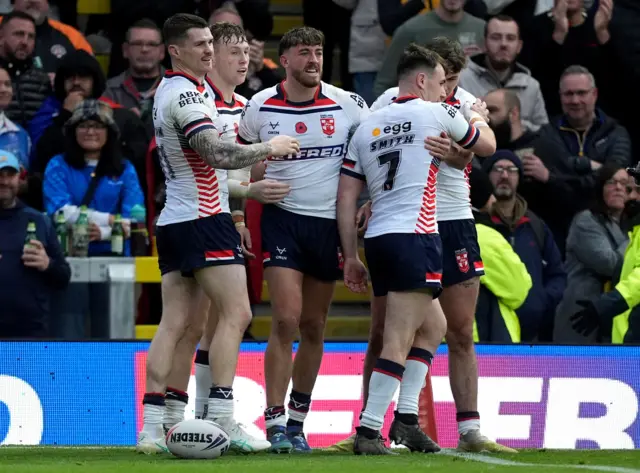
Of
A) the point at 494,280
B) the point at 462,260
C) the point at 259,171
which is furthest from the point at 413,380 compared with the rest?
the point at 494,280

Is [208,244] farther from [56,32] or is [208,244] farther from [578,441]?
[56,32]

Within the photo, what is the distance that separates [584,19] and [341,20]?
246 centimetres

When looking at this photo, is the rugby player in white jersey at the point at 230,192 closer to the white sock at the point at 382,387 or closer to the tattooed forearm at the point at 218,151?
the tattooed forearm at the point at 218,151

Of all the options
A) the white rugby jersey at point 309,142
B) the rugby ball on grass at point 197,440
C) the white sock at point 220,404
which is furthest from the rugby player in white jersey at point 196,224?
the white rugby jersey at point 309,142

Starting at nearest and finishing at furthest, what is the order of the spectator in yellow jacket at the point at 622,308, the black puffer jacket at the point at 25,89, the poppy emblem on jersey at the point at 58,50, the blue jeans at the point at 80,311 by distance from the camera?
the blue jeans at the point at 80,311 < the spectator in yellow jacket at the point at 622,308 < the black puffer jacket at the point at 25,89 < the poppy emblem on jersey at the point at 58,50

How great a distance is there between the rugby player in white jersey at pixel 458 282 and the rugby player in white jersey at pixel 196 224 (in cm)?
112

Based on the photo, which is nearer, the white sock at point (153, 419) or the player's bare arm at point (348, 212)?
the white sock at point (153, 419)

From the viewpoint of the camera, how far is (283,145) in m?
8.85

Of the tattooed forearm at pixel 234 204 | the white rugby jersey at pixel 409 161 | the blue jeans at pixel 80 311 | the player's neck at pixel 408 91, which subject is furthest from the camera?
the blue jeans at pixel 80 311

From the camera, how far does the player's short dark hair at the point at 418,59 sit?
9.12 m

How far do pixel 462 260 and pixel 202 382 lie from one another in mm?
1891

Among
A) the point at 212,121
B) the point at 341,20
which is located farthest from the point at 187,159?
the point at 341,20

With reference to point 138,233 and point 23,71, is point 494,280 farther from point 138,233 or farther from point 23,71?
point 23,71

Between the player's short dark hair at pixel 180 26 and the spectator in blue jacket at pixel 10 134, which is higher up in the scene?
the player's short dark hair at pixel 180 26
